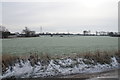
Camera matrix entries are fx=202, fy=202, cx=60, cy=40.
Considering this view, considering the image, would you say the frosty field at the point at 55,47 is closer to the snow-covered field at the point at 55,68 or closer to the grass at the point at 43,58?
the grass at the point at 43,58

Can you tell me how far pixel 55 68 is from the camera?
41.7 ft

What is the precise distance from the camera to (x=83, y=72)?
41.7ft

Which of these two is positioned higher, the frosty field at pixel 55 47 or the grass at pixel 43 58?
the grass at pixel 43 58

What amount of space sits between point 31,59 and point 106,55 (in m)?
6.40

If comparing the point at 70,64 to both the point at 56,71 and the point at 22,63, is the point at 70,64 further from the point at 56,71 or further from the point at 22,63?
the point at 22,63

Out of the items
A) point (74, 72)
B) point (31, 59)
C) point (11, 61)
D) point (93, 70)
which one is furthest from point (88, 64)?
point (11, 61)

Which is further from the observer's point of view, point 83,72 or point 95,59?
point 95,59

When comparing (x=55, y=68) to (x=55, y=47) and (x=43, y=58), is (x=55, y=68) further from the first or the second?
(x=55, y=47)

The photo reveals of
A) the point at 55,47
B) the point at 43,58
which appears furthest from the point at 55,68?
the point at 55,47

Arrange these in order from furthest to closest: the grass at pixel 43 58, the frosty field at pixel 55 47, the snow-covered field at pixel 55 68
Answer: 1. the frosty field at pixel 55 47
2. the grass at pixel 43 58
3. the snow-covered field at pixel 55 68

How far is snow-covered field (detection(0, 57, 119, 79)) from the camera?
1142cm

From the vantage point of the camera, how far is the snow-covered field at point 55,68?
11420 mm

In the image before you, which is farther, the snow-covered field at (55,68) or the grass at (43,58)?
the grass at (43,58)

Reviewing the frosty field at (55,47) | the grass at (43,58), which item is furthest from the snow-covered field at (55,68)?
the frosty field at (55,47)
